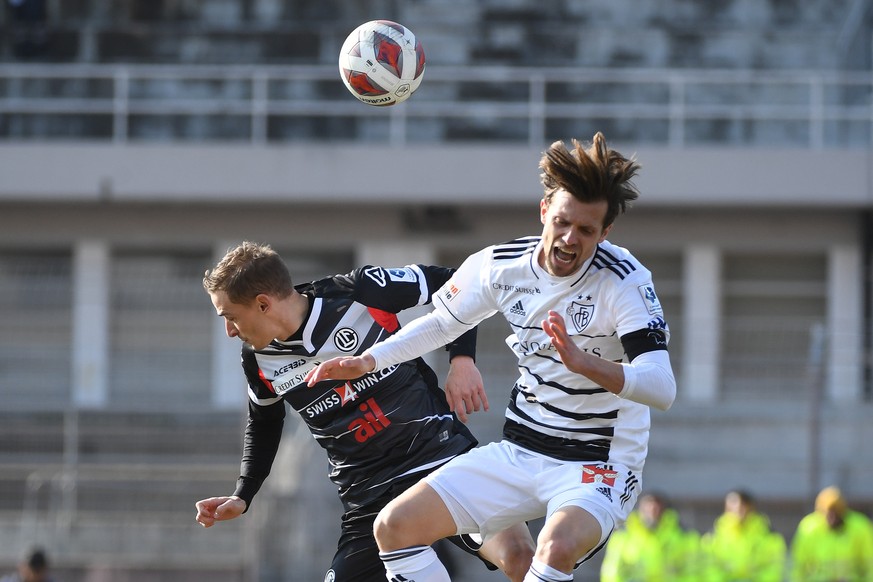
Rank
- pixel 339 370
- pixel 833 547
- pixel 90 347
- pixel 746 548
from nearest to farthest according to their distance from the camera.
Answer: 1. pixel 339 370
2. pixel 833 547
3. pixel 746 548
4. pixel 90 347

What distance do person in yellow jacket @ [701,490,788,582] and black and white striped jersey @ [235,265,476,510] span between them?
23.7ft

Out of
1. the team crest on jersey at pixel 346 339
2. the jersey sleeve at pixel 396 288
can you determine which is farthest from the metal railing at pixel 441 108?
the team crest on jersey at pixel 346 339

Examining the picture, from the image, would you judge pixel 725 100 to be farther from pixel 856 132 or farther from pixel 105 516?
pixel 105 516

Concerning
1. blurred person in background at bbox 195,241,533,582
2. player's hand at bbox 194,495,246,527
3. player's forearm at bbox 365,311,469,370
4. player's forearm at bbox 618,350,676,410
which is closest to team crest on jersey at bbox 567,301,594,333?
player's forearm at bbox 618,350,676,410

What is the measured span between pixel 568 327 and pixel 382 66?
2.24 m

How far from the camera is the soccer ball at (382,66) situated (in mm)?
7348

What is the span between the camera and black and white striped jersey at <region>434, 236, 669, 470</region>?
5.73 m

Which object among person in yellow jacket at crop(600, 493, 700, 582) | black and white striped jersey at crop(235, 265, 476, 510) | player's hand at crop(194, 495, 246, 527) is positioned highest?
black and white striped jersey at crop(235, 265, 476, 510)

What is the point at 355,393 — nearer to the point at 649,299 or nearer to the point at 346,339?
the point at 346,339

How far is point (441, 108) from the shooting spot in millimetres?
20938

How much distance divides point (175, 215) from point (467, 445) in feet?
50.1

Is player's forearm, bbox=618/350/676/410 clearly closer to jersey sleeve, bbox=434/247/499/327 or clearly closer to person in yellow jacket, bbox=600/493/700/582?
jersey sleeve, bbox=434/247/499/327

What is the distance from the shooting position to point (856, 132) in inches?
851

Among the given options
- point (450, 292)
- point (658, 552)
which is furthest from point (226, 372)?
point (450, 292)
